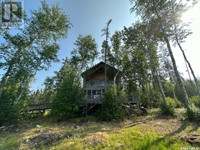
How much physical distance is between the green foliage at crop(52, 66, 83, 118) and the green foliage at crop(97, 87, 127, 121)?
9.01 ft

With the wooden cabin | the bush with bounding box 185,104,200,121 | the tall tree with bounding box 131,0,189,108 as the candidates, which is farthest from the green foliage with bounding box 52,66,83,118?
the tall tree with bounding box 131,0,189,108

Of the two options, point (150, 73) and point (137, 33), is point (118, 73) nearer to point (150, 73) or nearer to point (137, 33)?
point (137, 33)

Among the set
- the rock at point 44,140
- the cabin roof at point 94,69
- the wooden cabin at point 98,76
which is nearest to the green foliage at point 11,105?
the rock at point 44,140

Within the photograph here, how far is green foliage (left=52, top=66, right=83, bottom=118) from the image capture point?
9.03 meters

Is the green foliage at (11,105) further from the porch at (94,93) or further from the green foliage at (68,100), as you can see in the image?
the porch at (94,93)

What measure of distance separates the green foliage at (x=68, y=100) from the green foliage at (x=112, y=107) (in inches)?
108

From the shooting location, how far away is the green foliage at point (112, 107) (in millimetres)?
8531

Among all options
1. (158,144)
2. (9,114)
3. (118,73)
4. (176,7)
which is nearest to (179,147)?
(158,144)

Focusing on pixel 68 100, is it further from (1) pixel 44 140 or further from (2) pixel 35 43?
(2) pixel 35 43

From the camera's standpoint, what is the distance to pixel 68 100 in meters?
9.31

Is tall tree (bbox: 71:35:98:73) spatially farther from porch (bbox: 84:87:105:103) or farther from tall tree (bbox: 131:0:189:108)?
tall tree (bbox: 131:0:189:108)

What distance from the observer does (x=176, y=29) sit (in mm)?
9570

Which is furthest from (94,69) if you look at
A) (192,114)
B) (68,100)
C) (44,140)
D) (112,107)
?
(192,114)

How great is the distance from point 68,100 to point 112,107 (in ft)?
15.1
